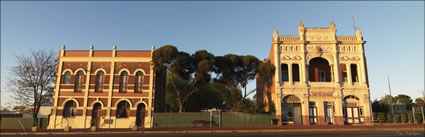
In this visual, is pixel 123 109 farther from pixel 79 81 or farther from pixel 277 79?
pixel 277 79

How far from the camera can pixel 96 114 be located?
28734mm

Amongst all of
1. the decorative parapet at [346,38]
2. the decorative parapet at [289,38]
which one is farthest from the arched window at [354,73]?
the decorative parapet at [289,38]

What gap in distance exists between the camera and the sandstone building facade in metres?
28.3

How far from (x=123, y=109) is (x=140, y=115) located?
207 cm

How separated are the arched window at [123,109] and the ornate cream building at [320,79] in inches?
652

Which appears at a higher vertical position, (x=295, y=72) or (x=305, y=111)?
(x=295, y=72)

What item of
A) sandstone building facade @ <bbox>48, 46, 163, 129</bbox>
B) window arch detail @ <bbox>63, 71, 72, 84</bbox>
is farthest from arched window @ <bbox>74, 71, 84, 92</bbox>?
window arch detail @ <bbox>63, 71, 72, 84</bbox>

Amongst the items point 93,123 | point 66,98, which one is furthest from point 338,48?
point 66,98

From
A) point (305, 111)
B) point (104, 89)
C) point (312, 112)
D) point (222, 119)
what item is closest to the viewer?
point (305, 111)

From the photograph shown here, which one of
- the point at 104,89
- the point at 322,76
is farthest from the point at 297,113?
the point at 104,89

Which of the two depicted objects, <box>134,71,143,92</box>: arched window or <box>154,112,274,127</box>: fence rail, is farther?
<box>134,71,143,92</box>: arched window

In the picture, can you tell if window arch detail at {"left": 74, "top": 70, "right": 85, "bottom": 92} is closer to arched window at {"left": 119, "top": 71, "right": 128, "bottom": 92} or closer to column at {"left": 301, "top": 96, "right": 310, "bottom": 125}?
arched window at {"left": 119, "top": 71, "right": 128, "bottom": 92}

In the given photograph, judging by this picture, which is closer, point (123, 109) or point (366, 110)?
point (366, 110)

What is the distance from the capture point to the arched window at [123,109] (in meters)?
28.6
